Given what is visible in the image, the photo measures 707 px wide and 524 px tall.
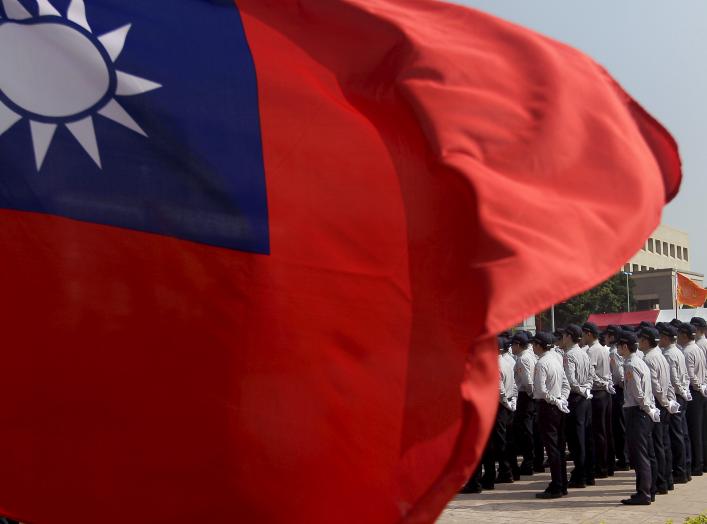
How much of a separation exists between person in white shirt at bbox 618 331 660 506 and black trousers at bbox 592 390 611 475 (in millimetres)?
1578

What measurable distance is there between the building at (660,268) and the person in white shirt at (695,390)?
2062 inches

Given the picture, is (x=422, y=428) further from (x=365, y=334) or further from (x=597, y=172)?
(x=597, y=172)

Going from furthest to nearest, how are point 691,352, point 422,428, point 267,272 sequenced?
point 691,352 < point 267,272 < point 422,428

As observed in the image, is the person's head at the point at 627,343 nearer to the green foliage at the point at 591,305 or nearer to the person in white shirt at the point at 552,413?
the person in white shirt at the point at 552,413

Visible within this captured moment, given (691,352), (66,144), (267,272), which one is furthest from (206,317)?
(691,352)

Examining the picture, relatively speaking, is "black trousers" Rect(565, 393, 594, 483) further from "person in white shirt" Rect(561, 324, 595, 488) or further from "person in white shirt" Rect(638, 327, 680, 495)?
"person in white shirt" Rect(638, 327, 680, 495)

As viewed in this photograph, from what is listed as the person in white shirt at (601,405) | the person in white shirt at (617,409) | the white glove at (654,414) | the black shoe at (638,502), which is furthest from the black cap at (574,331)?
the black shoe at (638,502)

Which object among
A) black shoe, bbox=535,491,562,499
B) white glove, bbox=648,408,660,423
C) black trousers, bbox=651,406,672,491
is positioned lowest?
black shoe, bbox=535,491,562,499

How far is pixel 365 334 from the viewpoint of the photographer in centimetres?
345

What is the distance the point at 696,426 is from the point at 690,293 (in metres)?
Answer: 15.9

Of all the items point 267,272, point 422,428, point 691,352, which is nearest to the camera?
point 422,428

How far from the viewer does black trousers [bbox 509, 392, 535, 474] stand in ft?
44.1

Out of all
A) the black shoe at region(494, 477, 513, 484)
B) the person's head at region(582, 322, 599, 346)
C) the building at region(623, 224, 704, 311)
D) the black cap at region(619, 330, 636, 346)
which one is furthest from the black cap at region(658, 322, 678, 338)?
the building at region(623, 224, 704, 311)

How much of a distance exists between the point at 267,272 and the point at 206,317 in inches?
10.9
